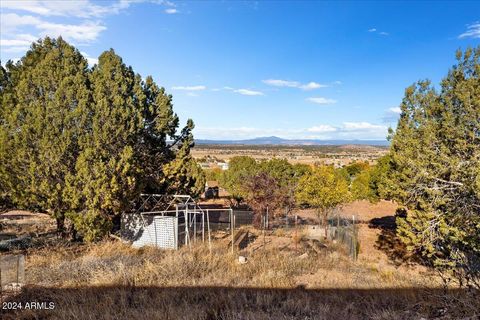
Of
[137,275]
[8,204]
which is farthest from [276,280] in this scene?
[8,204]

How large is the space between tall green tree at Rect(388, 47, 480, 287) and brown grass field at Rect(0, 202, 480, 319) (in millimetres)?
2287

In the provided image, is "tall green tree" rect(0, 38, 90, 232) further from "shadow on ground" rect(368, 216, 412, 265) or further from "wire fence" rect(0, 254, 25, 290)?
"shadow on ground" rect(368, 216, 412, 265)

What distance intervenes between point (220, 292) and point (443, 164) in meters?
9.44

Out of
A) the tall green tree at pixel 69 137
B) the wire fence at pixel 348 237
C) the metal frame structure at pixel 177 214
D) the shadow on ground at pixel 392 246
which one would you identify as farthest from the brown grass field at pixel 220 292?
the shadow on ground at pixel 392 246

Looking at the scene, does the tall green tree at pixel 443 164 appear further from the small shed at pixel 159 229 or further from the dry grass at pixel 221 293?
the small shed at pixel 159 229

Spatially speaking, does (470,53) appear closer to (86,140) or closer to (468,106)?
(468,106)

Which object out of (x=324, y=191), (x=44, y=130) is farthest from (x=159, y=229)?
(x=324, y=191)

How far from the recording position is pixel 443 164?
1220 cm

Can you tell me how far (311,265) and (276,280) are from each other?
12.4 feet

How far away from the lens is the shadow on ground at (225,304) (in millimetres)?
5672

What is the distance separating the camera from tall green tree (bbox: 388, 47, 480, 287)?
367 inches

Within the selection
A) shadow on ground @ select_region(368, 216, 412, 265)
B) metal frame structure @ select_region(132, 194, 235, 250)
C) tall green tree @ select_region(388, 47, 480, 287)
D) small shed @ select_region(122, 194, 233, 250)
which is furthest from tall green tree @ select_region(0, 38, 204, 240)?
shadow on ground @ select_region(368, 216, 412, 265)

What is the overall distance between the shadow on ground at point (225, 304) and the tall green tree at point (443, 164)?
3.09m

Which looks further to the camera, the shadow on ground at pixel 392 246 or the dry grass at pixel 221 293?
the shadow on ground at pixel 392 246
